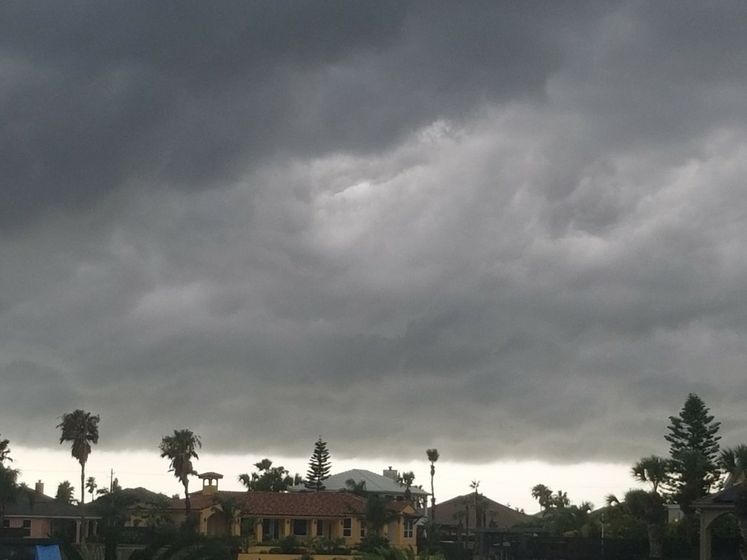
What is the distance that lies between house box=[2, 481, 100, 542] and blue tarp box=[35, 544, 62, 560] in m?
59.7

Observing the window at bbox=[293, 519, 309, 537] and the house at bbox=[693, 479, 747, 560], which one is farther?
the window at bbox=[293, 519, 309, 537]

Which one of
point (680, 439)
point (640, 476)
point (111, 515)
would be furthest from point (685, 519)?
point (111, 515)

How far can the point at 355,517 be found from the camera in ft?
311

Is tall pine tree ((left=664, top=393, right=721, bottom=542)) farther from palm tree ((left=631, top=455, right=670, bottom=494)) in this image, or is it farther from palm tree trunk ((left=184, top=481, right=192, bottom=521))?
palm tree trunk ((left=184, top=481, right=192, bottom=521))

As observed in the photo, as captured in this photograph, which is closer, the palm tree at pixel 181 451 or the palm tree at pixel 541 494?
the palm tree at pixel 181 451

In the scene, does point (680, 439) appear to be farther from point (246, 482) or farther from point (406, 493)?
point (246, 482)

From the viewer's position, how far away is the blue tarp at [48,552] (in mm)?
35750

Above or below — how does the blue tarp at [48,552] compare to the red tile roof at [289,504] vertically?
below

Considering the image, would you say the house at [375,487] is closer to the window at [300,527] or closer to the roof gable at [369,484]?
the roof gable at [369,484]

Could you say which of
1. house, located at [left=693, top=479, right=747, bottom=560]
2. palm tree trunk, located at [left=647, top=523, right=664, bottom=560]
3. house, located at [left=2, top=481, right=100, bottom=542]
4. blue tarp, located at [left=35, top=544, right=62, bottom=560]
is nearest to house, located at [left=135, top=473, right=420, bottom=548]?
house, located at [left=2, top=481, right=100, bottom=542]

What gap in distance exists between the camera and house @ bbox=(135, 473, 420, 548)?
93062mm

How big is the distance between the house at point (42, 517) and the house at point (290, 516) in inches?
261

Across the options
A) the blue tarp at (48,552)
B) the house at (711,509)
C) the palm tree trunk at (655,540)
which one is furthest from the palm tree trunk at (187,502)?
the blue tarp at (48,552)

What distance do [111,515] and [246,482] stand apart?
50023 mm
